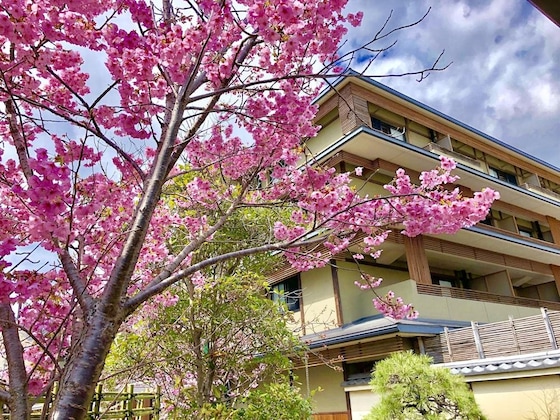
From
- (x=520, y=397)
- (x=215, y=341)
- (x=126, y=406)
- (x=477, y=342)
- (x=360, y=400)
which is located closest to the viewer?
(x=126, y=406)

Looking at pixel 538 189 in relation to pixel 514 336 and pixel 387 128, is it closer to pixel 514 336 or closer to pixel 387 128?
pixel 387 128

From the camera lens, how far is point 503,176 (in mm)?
17000

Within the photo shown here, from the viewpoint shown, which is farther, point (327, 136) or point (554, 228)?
point (554, 228)

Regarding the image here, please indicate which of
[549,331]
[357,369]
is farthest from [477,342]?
[357,369]

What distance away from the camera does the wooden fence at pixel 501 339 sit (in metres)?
7.07

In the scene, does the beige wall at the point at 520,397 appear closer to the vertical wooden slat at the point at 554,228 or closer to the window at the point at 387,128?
the window at the point at 387,128

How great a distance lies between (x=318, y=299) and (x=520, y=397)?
5.40 meters

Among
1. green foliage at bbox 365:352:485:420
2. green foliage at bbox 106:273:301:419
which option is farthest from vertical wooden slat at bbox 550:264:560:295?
green foliage at bbox 106:273:301:419

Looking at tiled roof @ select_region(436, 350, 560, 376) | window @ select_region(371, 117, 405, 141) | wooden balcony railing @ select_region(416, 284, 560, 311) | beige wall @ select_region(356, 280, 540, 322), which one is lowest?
tiled roof @ select_region(436, 350, 560, 376)

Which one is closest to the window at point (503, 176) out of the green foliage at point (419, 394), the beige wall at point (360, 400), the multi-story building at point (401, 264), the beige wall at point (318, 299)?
the multi-story building at point (401, 264)

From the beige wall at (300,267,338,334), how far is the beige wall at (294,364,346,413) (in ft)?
3.68

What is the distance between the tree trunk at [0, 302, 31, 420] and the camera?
190 cm

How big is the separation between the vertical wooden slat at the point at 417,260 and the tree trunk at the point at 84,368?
9414 mm

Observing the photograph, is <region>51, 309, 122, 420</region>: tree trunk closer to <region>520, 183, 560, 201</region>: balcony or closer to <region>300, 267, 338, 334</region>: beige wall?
<region>300, 267, 338, 334</region>: beige wall
